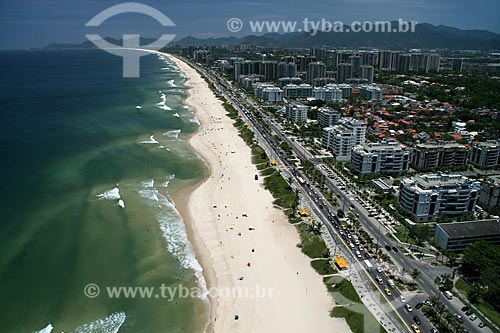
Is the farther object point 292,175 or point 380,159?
point 292,175

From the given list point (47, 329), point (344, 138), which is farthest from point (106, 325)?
point (344, 138)

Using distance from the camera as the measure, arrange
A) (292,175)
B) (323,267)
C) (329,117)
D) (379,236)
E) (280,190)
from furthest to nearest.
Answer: (329,117), (292,175), (280,190), (379,236), (323,267)

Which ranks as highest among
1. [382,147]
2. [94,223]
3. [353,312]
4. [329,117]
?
[329,117]

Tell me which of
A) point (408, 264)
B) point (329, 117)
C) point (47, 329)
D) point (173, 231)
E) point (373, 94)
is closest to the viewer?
point (47, 329)

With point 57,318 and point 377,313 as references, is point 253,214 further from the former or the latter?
point 57,318

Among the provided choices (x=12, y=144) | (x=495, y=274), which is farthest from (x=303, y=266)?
(x=12, y=144)

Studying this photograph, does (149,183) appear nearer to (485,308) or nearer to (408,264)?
(408,264)
